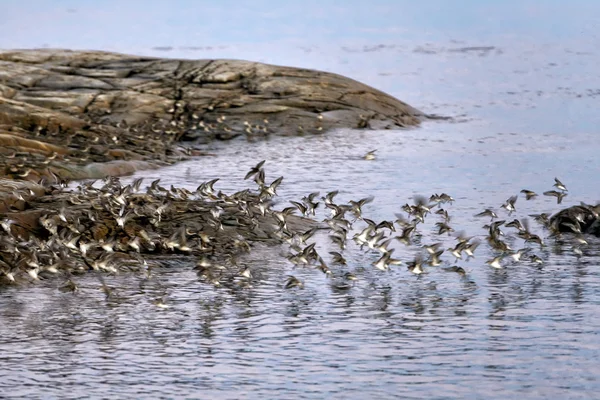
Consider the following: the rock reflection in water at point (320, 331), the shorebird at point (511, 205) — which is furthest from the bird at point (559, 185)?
the rock reflection in water at point (320, 331)

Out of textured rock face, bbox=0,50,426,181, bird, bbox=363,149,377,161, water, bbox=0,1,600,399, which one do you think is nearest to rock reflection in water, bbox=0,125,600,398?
water, bbox=0,1,600,399

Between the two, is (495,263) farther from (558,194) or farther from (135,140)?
(135,140)

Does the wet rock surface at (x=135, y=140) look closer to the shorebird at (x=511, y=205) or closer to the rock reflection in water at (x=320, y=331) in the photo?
the rock reflection in water at (x=320, y=331)

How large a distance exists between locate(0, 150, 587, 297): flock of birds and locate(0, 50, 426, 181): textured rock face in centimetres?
961

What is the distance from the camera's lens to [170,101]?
34281 millimetres

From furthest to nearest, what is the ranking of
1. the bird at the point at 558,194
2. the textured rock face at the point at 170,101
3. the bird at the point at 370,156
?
the textured rock face at the point at 170,101 < the bird at the point at 370,156 < the bird at the point at 558,194

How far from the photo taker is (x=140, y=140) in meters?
29.3

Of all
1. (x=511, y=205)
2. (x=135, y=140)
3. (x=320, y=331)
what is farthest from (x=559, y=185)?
(x=135, y=140)

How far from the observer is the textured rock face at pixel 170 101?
29500mm

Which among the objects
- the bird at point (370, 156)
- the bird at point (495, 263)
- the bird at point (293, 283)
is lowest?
the bird at point (293, 283)

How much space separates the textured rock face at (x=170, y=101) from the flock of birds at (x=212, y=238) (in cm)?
961

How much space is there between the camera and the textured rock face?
96.8ft

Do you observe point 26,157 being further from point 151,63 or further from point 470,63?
point 470,63

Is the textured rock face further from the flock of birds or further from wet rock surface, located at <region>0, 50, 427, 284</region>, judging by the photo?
the flock of birds
